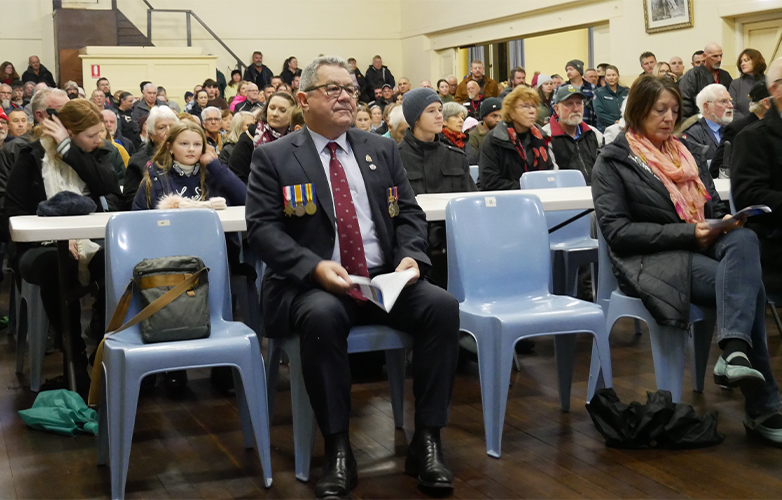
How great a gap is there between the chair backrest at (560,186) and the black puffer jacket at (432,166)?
32 cm

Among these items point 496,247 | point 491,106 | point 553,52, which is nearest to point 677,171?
point 496,247

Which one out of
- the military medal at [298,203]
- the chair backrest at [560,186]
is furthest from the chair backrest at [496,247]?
the chair backrest at [560,186]

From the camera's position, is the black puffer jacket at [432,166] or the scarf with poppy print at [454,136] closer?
the black puffer jacket at [432,166]

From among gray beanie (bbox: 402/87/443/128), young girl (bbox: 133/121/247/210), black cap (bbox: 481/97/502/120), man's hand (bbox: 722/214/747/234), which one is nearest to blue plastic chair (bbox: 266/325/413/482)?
man's hand (bbox: 722/214/747/234)

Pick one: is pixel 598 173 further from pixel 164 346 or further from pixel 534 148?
pixel 534 148

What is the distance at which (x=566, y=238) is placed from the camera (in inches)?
168

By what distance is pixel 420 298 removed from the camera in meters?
2.48

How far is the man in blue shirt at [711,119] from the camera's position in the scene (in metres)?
5.47

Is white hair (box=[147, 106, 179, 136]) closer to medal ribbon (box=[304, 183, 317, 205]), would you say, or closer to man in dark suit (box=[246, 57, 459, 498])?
man in dark suit (box=[246, 57, 459, 498])

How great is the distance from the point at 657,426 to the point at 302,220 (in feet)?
4.05

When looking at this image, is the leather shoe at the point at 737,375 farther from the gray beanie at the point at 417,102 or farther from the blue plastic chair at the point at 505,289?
the gray beanie at the point at 417,102

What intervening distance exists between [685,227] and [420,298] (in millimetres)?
987

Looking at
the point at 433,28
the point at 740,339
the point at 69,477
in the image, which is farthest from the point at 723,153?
the point at 433,28

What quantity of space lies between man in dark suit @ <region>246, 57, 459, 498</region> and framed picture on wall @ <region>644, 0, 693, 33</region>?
864cm
